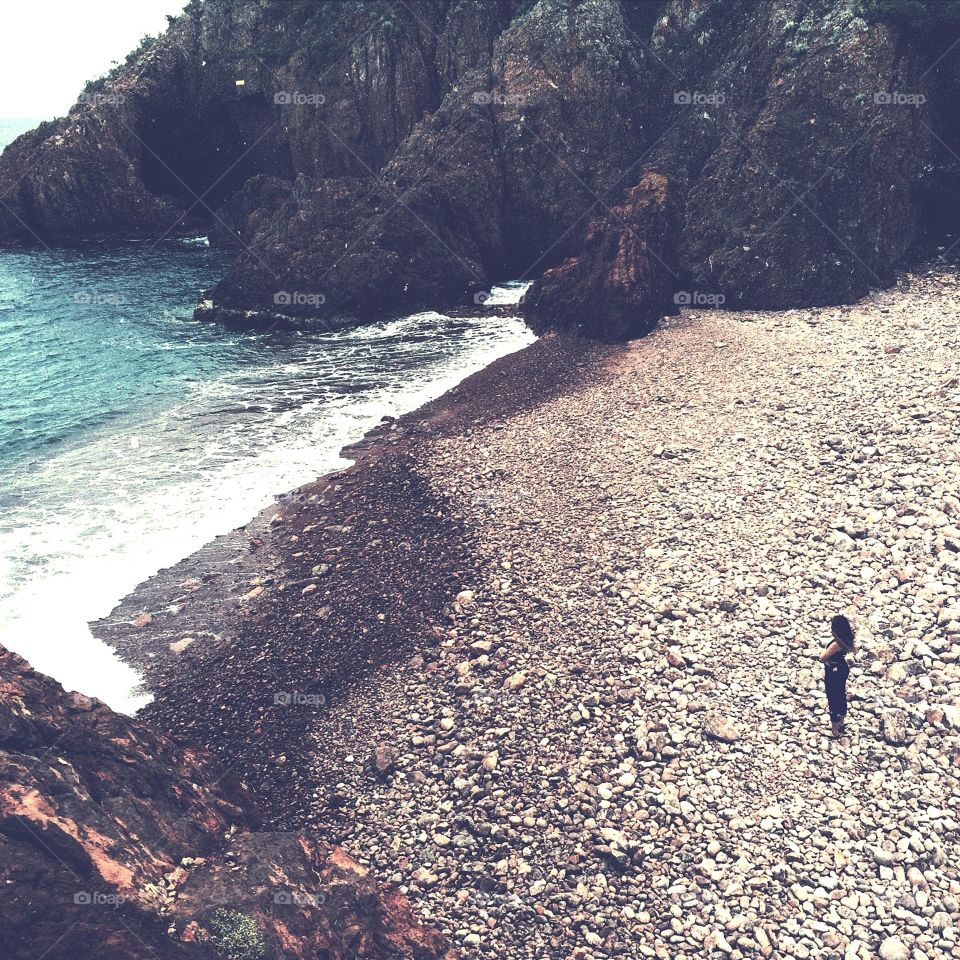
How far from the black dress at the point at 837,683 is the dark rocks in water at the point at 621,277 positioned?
862 inches

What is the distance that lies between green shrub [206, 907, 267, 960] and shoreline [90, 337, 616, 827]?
2813 mm

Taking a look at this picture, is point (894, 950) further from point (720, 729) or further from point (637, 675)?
point (637, 675)

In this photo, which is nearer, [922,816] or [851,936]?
[851,936]

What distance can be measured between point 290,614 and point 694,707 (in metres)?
10.7

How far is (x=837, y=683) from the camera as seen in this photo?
1298 cm

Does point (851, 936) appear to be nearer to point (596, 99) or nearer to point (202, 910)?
point (202, 910)

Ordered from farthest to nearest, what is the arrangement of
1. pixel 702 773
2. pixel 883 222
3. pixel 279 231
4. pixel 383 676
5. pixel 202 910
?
pixel 279 231 < pixel 883 222 < pixel 383 676 < pixel 702 773 < pixel 202 910

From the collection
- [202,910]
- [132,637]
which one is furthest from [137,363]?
[202,910]

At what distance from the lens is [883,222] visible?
3216 cm

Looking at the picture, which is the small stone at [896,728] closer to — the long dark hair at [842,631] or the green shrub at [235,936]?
the long dark hair at [842,631]

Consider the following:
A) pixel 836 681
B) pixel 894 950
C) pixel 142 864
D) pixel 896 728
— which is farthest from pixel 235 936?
pixel 896 728

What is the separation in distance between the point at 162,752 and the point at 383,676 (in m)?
4.92

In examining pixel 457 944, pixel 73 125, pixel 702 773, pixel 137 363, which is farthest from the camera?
pixel 73 125

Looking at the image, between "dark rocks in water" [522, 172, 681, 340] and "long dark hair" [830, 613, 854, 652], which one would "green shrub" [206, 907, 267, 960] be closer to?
"long dark hair" [830, 613, 854, 652]
